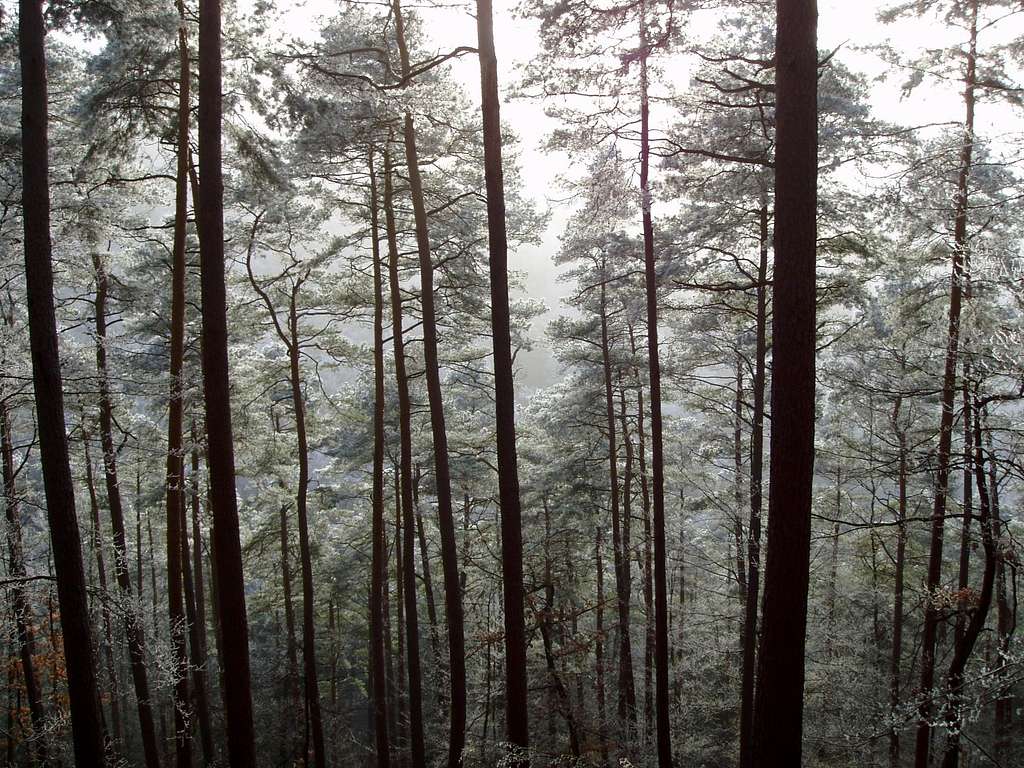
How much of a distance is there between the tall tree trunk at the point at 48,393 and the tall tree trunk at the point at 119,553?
990 mm

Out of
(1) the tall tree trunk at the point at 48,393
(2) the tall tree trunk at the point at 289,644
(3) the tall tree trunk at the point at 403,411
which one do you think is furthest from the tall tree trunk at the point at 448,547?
(2) the tall tree trunk at the point at 289,644

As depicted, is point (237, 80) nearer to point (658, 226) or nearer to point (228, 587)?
point (228, 587)

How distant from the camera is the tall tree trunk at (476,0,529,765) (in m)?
7.03

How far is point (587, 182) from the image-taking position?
33.3 ft

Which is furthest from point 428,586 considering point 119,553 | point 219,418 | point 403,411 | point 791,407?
point 791,407

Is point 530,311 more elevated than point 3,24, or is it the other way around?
point 3,24

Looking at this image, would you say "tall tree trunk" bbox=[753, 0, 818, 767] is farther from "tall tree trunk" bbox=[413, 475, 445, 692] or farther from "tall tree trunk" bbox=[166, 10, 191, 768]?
"tall tree trunk" bbox=[413, 475, 445, 692]

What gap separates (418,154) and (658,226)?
4.24 meters

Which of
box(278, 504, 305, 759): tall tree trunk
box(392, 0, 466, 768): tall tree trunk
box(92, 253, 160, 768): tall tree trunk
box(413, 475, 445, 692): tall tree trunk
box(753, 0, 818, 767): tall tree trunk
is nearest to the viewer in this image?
box(753, 0, 818, 767): tall tree trunk

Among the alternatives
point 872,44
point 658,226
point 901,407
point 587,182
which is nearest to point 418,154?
point 587,182

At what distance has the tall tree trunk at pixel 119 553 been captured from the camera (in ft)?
25.3

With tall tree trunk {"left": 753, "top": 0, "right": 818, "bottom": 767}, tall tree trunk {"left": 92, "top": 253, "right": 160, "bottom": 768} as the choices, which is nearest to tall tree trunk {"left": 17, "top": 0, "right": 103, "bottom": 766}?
tall tree trunk {"left": 92, "top": 253, "right": 160, "bottom": 768}

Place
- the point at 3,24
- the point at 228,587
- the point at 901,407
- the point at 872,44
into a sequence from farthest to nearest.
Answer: the point at 901,407
the point at 872,44
the point at 3,24
the point at 228,587

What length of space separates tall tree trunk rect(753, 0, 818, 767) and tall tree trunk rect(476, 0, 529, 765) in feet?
9.43
